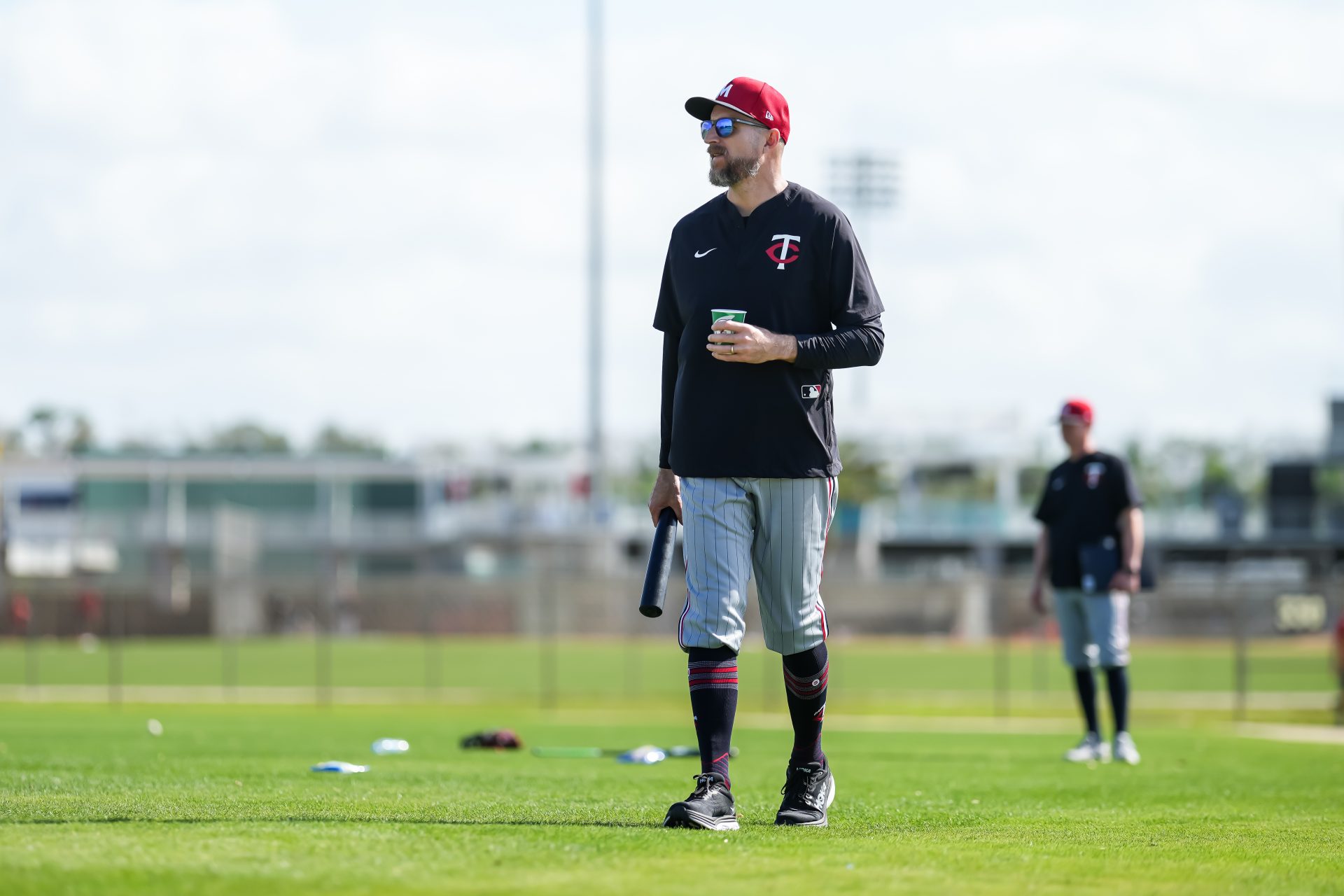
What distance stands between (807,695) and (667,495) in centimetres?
82

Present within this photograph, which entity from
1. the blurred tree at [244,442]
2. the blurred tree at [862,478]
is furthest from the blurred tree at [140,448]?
the blurred tree at [862,478]

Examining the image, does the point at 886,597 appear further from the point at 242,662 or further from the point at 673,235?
the point at 673,235

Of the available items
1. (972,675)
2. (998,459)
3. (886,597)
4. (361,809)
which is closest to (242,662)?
(972,675)

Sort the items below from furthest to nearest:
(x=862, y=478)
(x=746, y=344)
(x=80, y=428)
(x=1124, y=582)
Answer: (x=80, y=428), (x=862, y=478), (x=1124, y=582), (x=746, y=344)

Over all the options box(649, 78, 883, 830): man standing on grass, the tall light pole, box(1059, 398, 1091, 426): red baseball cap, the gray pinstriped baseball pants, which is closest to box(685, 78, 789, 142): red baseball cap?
box(649, 78, 883, 830): man standing on grass

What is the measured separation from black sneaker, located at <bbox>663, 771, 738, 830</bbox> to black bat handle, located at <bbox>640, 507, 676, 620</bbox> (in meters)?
0.55

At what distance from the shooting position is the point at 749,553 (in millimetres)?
5367

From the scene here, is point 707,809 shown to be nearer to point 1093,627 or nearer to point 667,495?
point 667,495

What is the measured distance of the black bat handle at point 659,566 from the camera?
535 cm

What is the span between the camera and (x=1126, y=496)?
1042 centimetres

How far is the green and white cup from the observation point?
5320 millimetres

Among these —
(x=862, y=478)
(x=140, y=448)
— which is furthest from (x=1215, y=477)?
(x=140, y=448)

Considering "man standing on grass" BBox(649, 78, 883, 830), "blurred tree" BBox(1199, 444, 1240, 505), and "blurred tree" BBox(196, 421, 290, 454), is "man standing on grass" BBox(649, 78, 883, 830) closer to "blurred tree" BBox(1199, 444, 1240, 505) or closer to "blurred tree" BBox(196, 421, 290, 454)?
"blurred tree" BBox(1199, 444, 1240, 505)

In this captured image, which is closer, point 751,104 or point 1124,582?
point 751,104
